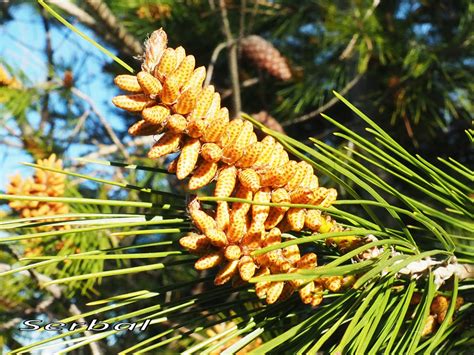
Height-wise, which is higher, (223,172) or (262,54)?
(262,54)

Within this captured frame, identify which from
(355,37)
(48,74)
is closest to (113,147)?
(48,74)

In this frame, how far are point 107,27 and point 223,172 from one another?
1136 millimetres

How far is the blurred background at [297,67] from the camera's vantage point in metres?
1.49

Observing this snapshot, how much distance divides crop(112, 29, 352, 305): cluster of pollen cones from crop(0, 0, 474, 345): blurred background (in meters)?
0.86

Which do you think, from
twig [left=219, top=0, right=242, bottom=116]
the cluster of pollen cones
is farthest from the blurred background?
the cluster of pollen cones

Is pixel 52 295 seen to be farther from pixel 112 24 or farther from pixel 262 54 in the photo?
pixel 262 54

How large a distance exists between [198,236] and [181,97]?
10 cm

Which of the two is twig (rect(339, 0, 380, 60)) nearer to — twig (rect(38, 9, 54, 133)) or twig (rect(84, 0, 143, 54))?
twig (rect(84, 0, 143, 54))

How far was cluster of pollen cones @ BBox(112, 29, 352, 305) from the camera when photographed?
441 mm

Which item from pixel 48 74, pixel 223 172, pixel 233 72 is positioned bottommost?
pixel 223 172

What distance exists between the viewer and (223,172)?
45cm

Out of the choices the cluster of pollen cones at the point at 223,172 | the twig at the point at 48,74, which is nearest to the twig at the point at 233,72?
the twig at the point at 48,74

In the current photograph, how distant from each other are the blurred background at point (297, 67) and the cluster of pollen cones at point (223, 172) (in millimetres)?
859

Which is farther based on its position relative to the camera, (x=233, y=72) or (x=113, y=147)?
(x=113, y=147)
